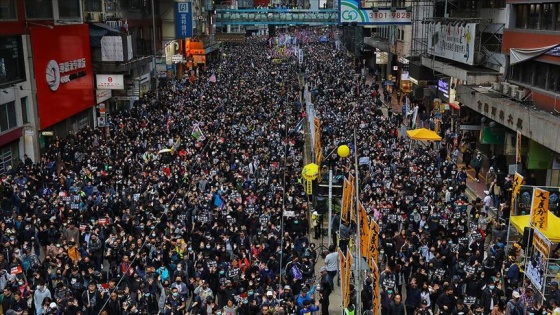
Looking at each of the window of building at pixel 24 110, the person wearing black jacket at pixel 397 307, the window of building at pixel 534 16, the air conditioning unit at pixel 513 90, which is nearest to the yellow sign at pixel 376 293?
the person wearing black jacket at pixel 397 307

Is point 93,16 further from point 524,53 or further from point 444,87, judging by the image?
point 524,53

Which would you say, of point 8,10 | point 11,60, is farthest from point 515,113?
point 8,10

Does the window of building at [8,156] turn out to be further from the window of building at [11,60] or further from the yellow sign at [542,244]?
the yellow sign at [542,244]

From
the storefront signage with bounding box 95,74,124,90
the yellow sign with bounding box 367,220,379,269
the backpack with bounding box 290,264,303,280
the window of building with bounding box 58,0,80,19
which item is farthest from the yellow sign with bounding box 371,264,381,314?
the storefront signage with bounding box 95,74,124,90

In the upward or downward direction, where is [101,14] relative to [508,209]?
upward

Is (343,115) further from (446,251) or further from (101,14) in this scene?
(446,251)

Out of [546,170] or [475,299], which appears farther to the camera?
[546,170]

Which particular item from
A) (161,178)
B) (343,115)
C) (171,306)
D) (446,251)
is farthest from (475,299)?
(343,115)
